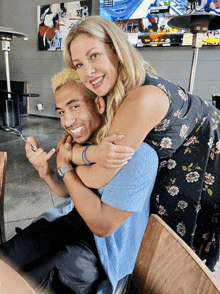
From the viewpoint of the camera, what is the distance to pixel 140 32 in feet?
15.1

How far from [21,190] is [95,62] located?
1987 millimetres

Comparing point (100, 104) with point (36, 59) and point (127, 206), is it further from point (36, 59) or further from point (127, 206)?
point (36, 59)

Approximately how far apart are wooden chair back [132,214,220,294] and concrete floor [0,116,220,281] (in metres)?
1.27

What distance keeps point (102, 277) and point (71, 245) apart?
6.5 inches

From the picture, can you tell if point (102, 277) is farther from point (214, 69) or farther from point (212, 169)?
point (214, 69)

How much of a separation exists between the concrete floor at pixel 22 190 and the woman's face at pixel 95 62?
1.41 m

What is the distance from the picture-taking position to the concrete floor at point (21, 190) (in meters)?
1.98

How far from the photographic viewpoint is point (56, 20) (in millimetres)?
5543

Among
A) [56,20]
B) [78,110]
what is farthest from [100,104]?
[56,20]

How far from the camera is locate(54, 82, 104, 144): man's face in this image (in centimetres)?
102

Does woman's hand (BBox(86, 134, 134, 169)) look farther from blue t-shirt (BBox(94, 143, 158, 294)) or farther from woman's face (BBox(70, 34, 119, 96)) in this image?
woman's face (BBox(70, 34, 119, 96))

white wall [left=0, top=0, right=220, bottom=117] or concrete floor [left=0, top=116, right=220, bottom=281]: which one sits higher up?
white wall [left=0, top=0, right=220, bottom=117]

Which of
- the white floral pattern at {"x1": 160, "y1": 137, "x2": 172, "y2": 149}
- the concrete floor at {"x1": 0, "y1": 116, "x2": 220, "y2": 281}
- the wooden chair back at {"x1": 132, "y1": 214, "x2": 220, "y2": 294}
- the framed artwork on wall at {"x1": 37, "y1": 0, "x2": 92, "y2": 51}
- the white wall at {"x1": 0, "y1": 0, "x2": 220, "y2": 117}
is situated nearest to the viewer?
the wooden chair back at {"x1": 132, "y1": 214, "x2": 220, "y2": 294}

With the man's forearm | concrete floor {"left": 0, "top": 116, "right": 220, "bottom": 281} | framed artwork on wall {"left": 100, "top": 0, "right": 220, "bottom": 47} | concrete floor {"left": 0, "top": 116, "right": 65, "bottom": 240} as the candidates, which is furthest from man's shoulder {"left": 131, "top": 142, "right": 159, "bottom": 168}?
framed artwork on wall {"left": 100, "top": 0, "right": 220, "bottom": 47}
